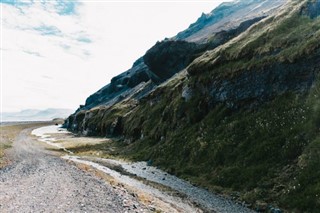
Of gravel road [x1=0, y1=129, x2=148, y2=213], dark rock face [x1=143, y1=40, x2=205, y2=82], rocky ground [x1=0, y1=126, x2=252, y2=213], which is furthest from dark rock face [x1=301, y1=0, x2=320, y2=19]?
dark rock face [x1=143, y1=40, x2=205, y2=82]

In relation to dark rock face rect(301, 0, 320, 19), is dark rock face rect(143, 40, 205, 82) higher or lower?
higher

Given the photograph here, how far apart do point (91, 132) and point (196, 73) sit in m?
101

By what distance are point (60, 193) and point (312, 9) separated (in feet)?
181

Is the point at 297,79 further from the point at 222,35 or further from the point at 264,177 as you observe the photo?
the point at 222,35

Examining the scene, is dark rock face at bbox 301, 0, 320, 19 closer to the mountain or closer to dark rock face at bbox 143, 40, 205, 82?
the mountain

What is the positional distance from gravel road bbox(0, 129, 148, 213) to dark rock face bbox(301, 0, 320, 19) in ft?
157

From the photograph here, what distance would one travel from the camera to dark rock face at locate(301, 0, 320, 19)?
64.9 metres

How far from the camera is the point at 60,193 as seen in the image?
41.1 meters

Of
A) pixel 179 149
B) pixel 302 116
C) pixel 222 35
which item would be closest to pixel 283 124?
pixel 302 116

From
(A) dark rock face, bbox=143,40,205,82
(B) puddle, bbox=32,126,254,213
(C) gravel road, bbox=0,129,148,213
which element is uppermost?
(A) dark rock face, bbox=143,40,205,82

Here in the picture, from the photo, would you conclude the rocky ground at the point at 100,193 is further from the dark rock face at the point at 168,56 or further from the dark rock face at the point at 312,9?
the dark rock face at the point at 168,56

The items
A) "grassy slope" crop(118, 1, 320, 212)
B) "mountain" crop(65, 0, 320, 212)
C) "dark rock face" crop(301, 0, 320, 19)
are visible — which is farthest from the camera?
"dark rock face" crop(301, 0, 320, 19)

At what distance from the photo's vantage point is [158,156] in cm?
6775

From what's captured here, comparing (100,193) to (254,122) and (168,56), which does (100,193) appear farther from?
(168,56)
